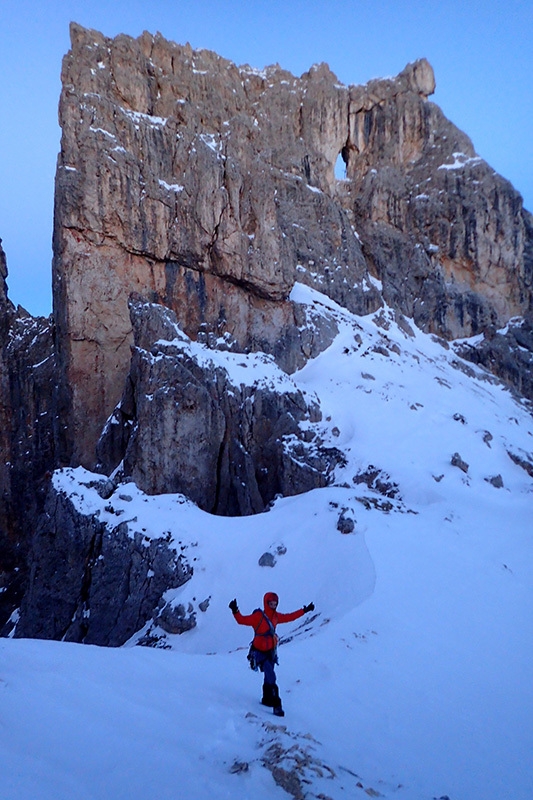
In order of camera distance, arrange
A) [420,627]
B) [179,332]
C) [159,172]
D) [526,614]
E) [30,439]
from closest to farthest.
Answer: [420,627]
[526,614]
[179,332]
[159,172]
[30,439]

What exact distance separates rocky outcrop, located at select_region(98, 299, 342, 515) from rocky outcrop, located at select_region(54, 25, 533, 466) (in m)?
4.93

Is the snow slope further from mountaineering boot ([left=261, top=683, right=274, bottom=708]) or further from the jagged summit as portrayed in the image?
the jagged summit

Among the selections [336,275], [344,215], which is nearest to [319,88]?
[344,215]

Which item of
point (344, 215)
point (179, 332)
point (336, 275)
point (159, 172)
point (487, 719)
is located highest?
point (344, 215)

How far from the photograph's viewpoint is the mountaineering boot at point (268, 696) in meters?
6.54

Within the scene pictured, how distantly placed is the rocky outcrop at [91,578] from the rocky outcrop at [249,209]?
9.27 metres

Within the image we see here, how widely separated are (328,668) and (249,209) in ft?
93.4

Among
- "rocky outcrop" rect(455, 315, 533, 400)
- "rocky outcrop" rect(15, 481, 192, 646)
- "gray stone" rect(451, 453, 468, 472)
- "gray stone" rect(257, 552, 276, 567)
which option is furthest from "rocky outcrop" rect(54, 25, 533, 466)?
"gray stone" rect(257, 552, 276, 567)

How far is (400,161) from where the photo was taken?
1812 inches

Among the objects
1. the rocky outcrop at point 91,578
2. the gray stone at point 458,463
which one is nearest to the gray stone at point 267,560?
the rocky outcrop at point 91,578

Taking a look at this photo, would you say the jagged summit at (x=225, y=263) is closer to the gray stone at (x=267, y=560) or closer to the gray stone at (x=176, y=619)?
the gray stone at (x=176, y=619)

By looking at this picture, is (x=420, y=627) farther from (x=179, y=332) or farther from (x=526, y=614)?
(x=179, y=332)

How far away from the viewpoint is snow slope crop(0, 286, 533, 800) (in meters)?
4.73

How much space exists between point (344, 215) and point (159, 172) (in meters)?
15.9
